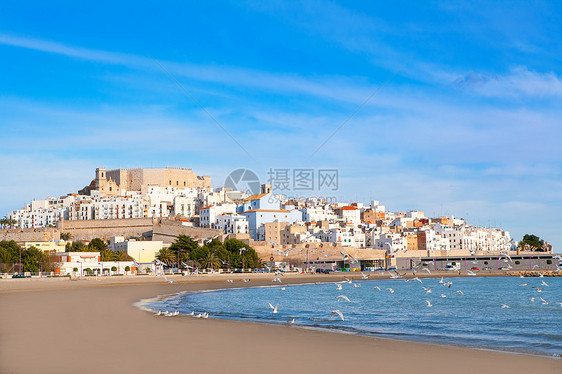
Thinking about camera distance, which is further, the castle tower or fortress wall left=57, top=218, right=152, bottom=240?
the castle tower

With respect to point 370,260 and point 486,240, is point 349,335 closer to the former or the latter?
point 370,260

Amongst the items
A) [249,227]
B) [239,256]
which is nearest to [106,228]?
[249,227]

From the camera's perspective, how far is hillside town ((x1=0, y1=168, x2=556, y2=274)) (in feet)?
336

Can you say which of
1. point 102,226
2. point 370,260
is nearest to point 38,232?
point 102,226

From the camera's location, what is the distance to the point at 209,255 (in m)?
78.4

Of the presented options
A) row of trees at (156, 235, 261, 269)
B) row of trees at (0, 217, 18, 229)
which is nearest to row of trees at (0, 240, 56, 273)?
row of trees at (156, 235, 261, 269)

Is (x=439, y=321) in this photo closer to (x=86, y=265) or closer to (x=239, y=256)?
(x=86, y=265)

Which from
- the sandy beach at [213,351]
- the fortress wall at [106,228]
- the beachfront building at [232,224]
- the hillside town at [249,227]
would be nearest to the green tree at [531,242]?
the hillside town at [249,227]

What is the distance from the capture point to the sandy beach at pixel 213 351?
39.3 ft

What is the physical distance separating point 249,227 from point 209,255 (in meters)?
35.5

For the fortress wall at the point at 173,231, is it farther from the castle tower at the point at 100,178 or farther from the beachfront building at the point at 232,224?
the castle tower at the point at 100,178

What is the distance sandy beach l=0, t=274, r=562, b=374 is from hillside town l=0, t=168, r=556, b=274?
2233 inches

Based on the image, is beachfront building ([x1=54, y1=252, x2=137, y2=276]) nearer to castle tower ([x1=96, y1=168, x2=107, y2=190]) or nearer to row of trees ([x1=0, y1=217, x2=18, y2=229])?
row of trees ([x1=0, y1=217, x2=18, y2=229])

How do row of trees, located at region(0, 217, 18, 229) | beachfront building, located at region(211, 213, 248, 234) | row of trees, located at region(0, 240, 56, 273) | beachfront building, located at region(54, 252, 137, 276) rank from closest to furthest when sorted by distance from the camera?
row of trees, located at region(0, 240, 56, 273) < beachfront building, located at region(54, 252, 137, 276) < beachfront building, located at region(211, 213, 248, 234) < row of trees, located at region(0, 217, 18, 229)
